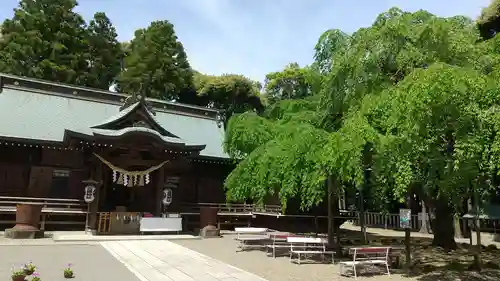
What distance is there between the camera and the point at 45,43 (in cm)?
3606

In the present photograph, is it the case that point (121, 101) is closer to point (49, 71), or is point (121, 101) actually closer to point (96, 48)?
point (49, 71)

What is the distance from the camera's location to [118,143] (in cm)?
1812

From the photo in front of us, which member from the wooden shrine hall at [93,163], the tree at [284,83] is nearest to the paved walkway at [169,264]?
the wooden shrine hall at [93,163]

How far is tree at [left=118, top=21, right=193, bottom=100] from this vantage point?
40.4 m

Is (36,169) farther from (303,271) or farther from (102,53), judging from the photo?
(102,53)

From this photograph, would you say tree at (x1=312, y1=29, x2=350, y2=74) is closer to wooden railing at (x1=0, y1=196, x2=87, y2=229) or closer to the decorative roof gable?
the decorative roof gable

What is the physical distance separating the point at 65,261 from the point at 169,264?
300 cm

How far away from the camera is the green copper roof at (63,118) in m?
19.8

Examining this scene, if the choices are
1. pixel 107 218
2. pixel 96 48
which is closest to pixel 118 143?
pixel 107 218

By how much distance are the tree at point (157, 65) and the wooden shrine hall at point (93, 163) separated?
16.7m

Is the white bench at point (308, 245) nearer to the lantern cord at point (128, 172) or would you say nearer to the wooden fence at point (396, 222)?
the lantern cord at point (128, 172)

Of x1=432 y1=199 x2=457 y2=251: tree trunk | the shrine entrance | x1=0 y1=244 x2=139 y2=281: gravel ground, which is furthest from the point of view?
the shrine entrance

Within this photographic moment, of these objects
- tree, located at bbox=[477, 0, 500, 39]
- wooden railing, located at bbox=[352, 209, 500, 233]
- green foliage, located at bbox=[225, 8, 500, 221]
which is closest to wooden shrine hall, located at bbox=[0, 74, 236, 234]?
green foliage, located at bbox=[225, 8, 500, 221]

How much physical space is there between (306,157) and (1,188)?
1574 centimetres
